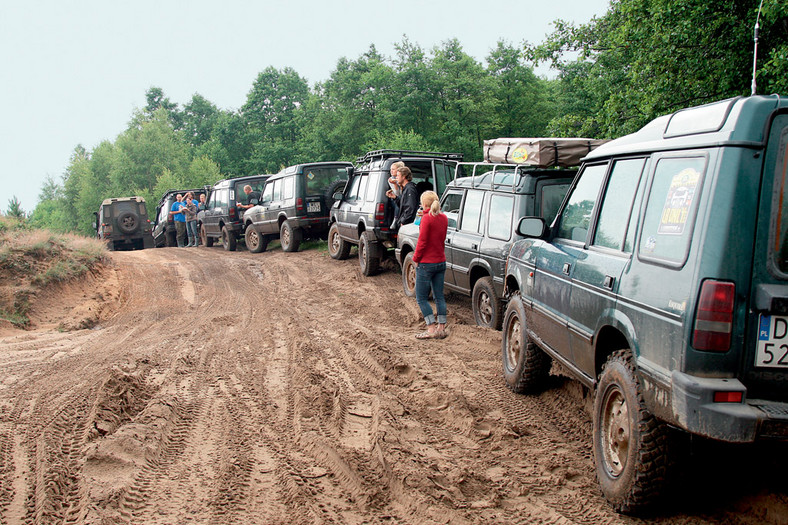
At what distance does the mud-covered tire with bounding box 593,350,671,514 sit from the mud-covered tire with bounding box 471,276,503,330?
3.68 m

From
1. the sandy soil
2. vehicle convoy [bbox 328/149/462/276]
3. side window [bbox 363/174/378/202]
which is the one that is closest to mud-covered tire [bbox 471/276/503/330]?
the sandy soil

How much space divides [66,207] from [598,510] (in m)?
82.6

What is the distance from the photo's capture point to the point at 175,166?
62656 millimetres

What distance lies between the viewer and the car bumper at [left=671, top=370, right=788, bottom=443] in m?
2.47

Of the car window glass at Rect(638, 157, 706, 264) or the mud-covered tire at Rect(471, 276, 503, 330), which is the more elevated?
the car window glass at Rect(638, 157, 706, 264)

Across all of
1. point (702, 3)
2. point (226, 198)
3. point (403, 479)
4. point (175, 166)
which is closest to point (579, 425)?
point (403, 479)

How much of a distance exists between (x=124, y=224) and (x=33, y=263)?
48.5 feet

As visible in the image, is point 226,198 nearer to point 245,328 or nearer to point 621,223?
point 245,328

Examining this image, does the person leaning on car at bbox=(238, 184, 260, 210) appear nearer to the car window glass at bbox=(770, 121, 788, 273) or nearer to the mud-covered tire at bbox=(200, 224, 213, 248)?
the mud-covered tire at bbox=(200, 224, 213, 248)

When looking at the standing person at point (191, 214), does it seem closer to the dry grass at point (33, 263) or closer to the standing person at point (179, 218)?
the standing person at point (179, 218)

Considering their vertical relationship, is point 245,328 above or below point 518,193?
below

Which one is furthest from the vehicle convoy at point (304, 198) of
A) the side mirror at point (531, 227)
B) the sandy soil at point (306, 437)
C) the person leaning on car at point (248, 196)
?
the side mirror at point (531, 227)

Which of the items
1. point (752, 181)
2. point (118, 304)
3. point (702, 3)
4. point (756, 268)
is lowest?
point (118, 304)

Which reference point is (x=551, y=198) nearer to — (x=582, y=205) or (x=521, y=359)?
(x=521, y=359)
